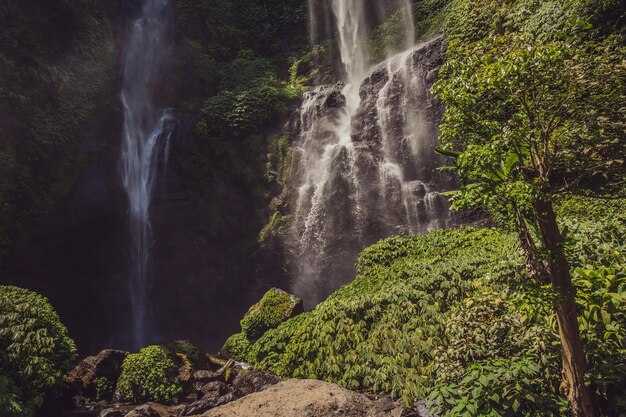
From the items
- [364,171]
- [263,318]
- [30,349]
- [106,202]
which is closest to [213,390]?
[263,318]

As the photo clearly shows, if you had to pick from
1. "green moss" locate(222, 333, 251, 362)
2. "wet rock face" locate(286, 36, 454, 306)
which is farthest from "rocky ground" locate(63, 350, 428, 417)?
"wet rock face" locate(286, 36, 454, 306)

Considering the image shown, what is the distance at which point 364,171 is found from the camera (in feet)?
66.3

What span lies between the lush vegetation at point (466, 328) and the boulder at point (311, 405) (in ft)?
1.63

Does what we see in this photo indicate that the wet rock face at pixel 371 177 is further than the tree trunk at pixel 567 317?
Yes

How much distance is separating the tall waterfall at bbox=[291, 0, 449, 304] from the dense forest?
0.13 metres

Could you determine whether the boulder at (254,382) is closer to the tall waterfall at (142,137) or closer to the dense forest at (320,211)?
the dense forest at (320,211)

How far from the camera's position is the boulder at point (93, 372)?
38.4 ft

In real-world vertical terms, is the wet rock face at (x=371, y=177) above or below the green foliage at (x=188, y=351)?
above

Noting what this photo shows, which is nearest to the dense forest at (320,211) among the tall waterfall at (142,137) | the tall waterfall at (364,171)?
the tall waterfall at (364,171)

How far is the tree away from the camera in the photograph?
4105 millimetres

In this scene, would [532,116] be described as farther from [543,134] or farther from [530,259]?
[530,259]

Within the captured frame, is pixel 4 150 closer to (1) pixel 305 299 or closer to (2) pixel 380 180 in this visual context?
(1) pixel 305 299

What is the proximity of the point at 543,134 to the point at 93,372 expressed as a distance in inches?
535

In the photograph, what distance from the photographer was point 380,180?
1969 cm
